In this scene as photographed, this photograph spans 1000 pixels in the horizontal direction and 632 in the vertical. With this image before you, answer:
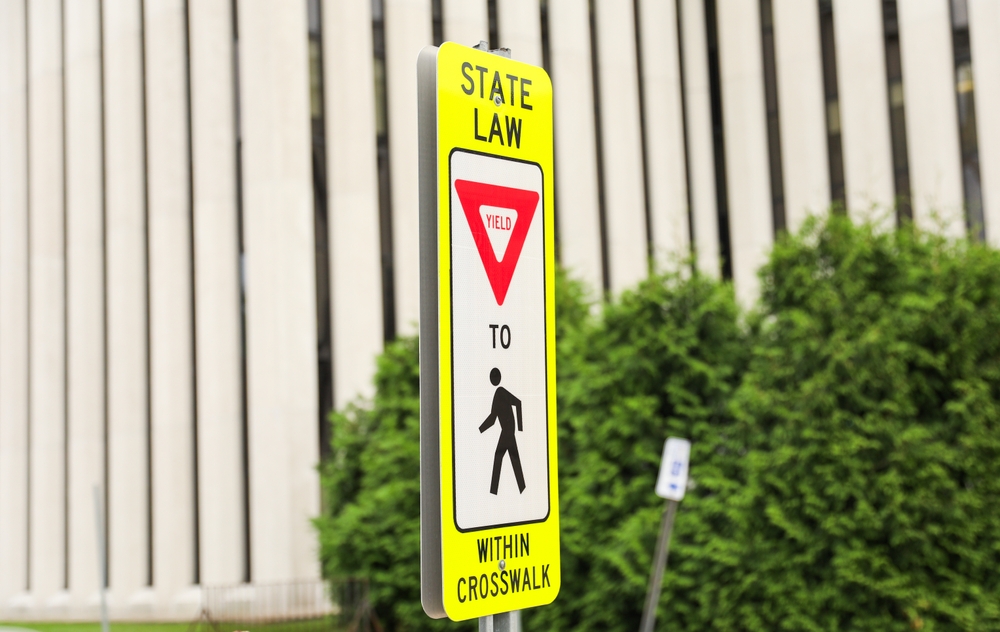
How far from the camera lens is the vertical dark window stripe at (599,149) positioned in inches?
961

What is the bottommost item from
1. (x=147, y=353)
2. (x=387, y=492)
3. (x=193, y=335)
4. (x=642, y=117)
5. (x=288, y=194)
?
(x=387, y=492)

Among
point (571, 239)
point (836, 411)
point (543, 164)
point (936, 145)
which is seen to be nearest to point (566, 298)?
point (836, 411)

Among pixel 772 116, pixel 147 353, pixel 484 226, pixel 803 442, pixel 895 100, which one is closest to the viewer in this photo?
pixel 484 226

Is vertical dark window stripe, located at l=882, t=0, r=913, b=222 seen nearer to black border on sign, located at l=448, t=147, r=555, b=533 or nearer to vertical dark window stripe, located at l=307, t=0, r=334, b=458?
vertical dark window stripe, located at l=307, t=0, r=334, b=458

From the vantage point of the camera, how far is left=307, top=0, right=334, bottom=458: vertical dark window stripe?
21391mm

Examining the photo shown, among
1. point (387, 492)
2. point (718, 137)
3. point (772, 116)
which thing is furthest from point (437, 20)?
point (387, 492)

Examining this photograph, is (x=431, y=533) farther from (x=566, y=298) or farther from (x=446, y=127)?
(x=566, y=298)

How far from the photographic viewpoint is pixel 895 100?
2239cm

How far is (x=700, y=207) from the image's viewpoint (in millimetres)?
25797

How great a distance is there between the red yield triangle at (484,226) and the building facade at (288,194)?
57.4 feet

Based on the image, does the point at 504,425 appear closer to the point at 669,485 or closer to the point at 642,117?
the point at 669,485

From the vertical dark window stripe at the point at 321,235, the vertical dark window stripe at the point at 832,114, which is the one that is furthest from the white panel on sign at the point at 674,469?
the vertical dark window stripe at the point at 832,114

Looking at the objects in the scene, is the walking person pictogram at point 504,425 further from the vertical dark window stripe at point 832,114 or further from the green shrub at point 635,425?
the vertical dark window stripe at point 832,114

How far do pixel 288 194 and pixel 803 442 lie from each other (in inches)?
529
